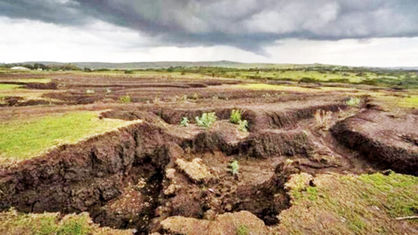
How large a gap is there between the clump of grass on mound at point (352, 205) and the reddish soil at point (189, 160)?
0.79 metres

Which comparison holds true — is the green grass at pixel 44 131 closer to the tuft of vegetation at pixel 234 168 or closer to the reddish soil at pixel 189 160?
the reddish soil at pixel 189 160

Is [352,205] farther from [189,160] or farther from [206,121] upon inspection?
[206,121]

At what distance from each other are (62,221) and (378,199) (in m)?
12.6

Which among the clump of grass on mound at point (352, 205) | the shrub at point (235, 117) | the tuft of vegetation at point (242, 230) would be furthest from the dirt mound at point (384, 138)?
the tuft of vegetation at point (242, 230)

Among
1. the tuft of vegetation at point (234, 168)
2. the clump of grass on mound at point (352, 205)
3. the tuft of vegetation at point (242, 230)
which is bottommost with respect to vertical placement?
the tuft of vegetation at point (234, 168)

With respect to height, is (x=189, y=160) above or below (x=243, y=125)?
below

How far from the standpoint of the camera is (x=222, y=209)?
Result: 13.5 metres

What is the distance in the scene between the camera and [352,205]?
12.9 m

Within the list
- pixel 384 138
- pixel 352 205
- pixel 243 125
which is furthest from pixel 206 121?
pixel 352 205

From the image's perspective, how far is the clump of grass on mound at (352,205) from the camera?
11523 mm

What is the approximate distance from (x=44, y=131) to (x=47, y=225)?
20.4ft

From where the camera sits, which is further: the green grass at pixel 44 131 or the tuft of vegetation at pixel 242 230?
the green grass at pixel 44 131

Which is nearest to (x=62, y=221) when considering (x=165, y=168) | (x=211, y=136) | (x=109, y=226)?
(x=109, y=226)

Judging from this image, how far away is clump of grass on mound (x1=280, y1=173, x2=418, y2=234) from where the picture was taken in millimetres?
11523
